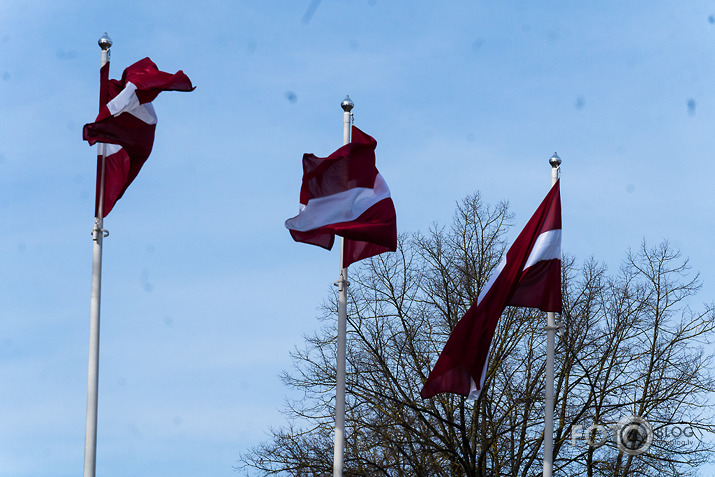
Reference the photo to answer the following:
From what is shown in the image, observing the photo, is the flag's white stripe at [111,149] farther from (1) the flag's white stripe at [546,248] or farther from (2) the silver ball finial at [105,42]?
(1) the flag's white stripe at [546,248]

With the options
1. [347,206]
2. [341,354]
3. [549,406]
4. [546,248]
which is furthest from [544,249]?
[341,354]

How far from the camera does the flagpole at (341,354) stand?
46.7ft

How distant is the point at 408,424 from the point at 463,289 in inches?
128

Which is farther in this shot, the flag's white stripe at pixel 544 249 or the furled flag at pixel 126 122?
the flag's white stripe at pixel 544 249

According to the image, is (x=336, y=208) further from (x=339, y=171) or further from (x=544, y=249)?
(x=544, y=249)

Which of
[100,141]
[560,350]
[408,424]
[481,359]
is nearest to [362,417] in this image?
[408,424]

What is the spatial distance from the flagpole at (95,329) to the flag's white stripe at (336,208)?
2351 mm

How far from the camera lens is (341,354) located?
1455 centimetres

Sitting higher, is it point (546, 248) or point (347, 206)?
point (347, 206)

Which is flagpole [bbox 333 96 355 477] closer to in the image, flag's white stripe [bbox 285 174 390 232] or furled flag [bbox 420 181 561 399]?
flag's white stripe [bbox 285 174 390 232]

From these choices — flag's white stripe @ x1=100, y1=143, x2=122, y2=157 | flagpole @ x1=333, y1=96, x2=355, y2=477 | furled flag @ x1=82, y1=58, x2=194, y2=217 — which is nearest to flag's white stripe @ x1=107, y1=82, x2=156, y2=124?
furled flag @ x1=82, y1=58, x2=194, y2=217

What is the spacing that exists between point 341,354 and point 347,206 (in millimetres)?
1904

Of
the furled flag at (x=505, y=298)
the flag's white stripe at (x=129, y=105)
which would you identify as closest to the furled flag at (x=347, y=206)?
the furled flag at (x=505, y=298)

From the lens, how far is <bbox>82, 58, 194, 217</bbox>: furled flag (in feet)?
45.5
